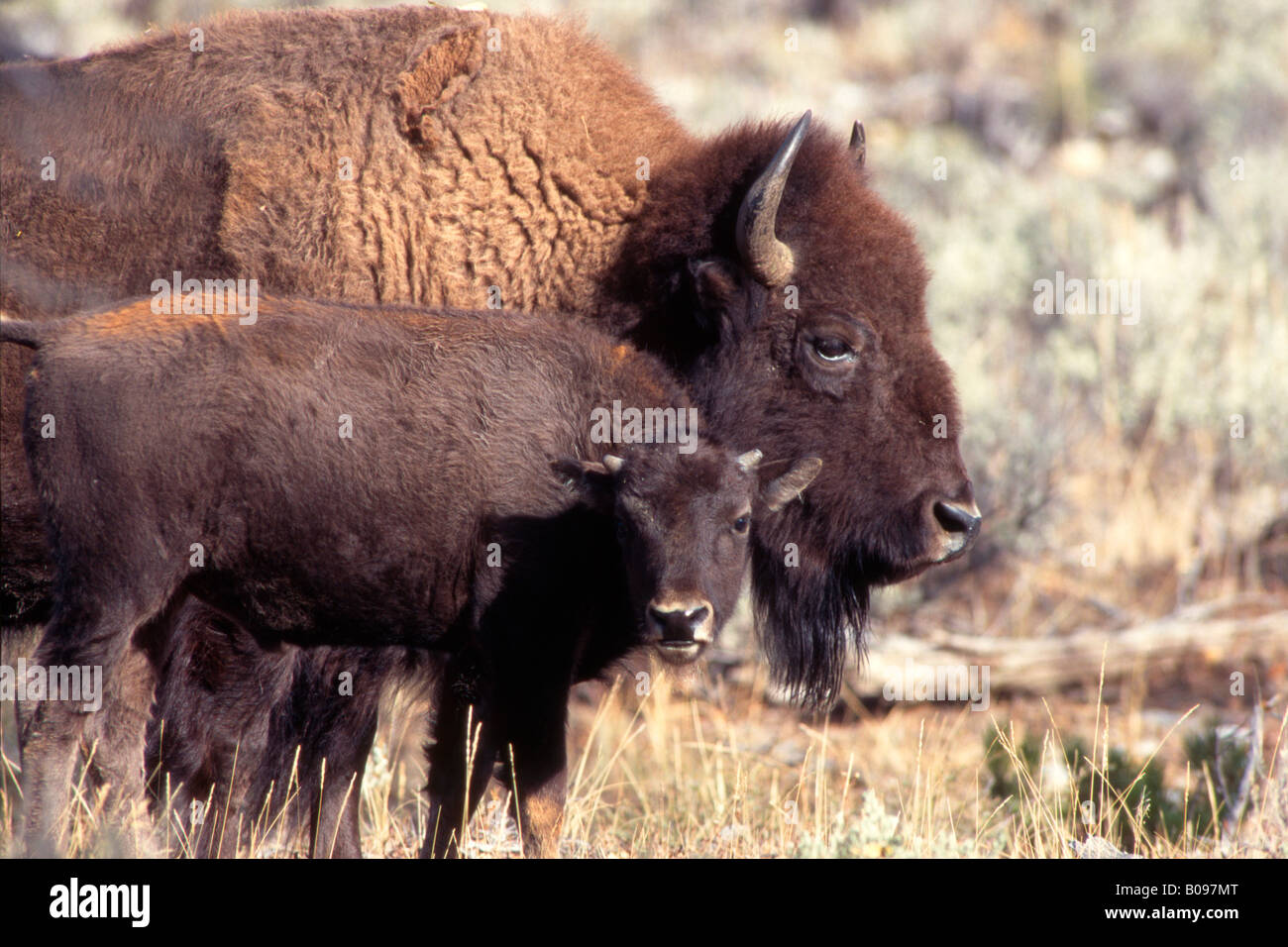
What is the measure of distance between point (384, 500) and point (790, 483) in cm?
118

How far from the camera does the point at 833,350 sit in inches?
183

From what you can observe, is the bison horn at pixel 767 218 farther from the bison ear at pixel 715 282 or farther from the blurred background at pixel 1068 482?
the blurred background at pixel 1068 482

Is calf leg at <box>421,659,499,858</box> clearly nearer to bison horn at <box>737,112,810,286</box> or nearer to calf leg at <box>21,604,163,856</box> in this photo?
Answer: calf leg at <box>21,604,163,856</box>

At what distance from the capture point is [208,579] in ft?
13.1

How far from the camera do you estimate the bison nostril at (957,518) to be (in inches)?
179

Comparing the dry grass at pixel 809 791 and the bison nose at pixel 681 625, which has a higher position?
the bison nose at pixel 681 625

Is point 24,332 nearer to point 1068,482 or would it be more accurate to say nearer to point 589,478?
point 589,478

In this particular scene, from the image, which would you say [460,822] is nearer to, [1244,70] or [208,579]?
[208,579]

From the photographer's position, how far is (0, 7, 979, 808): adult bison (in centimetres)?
464

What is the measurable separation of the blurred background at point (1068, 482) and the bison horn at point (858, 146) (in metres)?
1.34

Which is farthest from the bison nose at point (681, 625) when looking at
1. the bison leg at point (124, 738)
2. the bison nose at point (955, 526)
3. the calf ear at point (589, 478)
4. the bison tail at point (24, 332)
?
the bison tail at point (24, 332)

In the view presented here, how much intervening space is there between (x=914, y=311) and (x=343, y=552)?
205 cm

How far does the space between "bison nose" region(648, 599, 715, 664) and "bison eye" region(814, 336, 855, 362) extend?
4.11 feet
